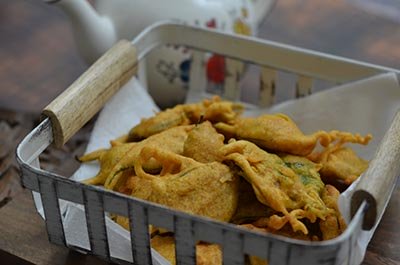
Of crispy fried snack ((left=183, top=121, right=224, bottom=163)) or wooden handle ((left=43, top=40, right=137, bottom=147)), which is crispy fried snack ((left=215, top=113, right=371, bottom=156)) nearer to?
crispy fried snack ((left=183, top=121, right=224, bottom=163))

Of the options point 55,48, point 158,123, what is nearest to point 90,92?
point 158,123

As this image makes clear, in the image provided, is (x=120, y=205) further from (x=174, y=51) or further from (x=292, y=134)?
(x=174, y=51)

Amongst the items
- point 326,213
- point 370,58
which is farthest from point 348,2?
point 326,213

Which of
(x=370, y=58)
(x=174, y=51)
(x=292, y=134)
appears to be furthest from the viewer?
(x=370, y=58)

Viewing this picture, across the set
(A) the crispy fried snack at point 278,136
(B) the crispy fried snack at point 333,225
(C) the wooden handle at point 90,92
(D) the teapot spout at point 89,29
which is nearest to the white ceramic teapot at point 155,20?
(D) the teapot spout at point 89,29

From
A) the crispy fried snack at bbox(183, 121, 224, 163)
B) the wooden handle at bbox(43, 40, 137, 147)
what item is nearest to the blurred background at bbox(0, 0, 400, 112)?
the wooden handle at bbox(43, 40, 137, 147)

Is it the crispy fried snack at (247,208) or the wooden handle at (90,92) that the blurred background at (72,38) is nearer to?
the wooden handle at (90,92)
